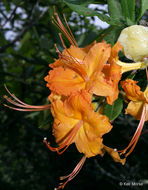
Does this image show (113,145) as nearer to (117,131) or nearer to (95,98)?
(117,131)

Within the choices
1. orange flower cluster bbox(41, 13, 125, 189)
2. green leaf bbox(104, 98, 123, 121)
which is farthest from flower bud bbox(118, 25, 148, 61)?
green leaf bbox(104, 98, 123, 121)

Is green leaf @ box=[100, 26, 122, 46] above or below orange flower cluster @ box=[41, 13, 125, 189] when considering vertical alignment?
above

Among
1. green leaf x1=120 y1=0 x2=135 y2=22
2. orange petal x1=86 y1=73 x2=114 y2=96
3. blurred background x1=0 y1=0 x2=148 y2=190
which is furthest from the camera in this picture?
blurred background x1=0 y1=0 x2=148 y2=190

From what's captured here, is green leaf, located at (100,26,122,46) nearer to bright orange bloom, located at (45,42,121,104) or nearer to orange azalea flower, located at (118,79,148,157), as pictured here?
bright orange bloom, located at (45,42,121,104)

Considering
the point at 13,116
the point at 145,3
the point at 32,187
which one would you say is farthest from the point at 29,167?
the point at 145,3

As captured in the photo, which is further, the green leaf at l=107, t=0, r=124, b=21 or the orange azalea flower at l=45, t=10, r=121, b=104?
the green leaf at l=107, t=0, r=124, b=21

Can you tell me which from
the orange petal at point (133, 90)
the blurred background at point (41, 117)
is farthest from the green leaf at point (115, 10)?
the orange petal at point (133, 90)

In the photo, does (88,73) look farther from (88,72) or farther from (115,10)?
(115,10)

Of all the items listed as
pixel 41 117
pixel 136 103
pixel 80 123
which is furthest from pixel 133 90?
pixel 41 117
